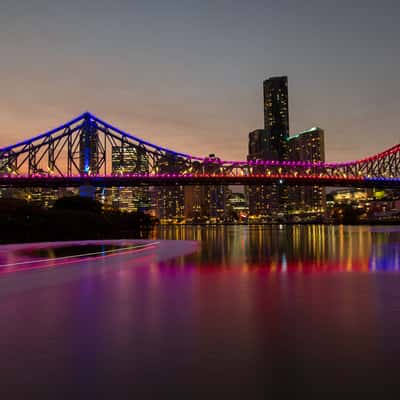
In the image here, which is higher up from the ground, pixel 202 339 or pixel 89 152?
pixel 89 152

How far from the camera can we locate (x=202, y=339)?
4.89 metres

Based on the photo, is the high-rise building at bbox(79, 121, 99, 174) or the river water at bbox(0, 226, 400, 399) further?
the high-rise building at bbox(79, 121, 99, 174)

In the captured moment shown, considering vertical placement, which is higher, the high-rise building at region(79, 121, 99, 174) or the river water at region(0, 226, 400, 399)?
the high-rise building at region(79, 121, 99, 174)

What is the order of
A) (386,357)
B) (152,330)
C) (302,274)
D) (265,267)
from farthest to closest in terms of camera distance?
1. (265,267)
2. (302,274)
3. (152,330)
4. (386,357)

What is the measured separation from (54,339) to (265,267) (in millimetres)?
8246

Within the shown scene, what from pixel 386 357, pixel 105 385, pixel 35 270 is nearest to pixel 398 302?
pixel 386 357

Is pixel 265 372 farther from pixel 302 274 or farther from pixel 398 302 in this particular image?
pixel 302 274

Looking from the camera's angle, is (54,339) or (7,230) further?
(7,230)

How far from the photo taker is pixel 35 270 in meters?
11.7

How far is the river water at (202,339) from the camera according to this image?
12.1 feet

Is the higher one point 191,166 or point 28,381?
point 191,166

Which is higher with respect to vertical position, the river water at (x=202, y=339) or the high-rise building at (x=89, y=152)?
the high-rise building at (x=89, y=152)

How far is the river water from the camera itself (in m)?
3.70

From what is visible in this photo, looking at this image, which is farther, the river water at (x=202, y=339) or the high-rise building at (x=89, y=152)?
the high-rise building at (x=89, y=152)
